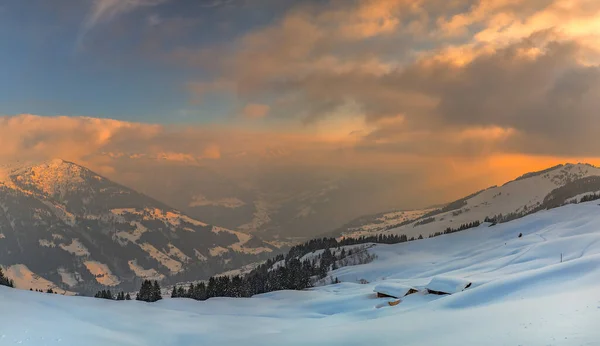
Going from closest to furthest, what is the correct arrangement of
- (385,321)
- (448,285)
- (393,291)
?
1. (385,321)
2. (448,285)
3. (393,291)

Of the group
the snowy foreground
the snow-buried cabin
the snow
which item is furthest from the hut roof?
the snow

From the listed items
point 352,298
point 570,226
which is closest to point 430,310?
point 352,298

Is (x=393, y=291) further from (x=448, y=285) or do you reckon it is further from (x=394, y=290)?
(x=448, y=285)

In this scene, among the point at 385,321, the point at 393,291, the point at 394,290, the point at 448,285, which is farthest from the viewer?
the point at 394,290

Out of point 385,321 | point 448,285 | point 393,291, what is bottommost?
point 393,291

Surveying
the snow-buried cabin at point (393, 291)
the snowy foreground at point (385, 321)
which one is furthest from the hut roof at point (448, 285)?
the snow-buried cabin at point (393, 291)

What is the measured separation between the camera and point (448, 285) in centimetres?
6806

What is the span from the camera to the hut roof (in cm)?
6694

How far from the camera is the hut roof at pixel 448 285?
66.9 m

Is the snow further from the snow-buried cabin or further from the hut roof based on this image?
the hut roof

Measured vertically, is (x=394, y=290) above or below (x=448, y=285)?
below

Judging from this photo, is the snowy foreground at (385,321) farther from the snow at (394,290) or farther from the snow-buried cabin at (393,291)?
the snow at (394,290)

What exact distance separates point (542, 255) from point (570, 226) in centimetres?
9045

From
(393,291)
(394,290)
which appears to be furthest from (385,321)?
(394,290)
